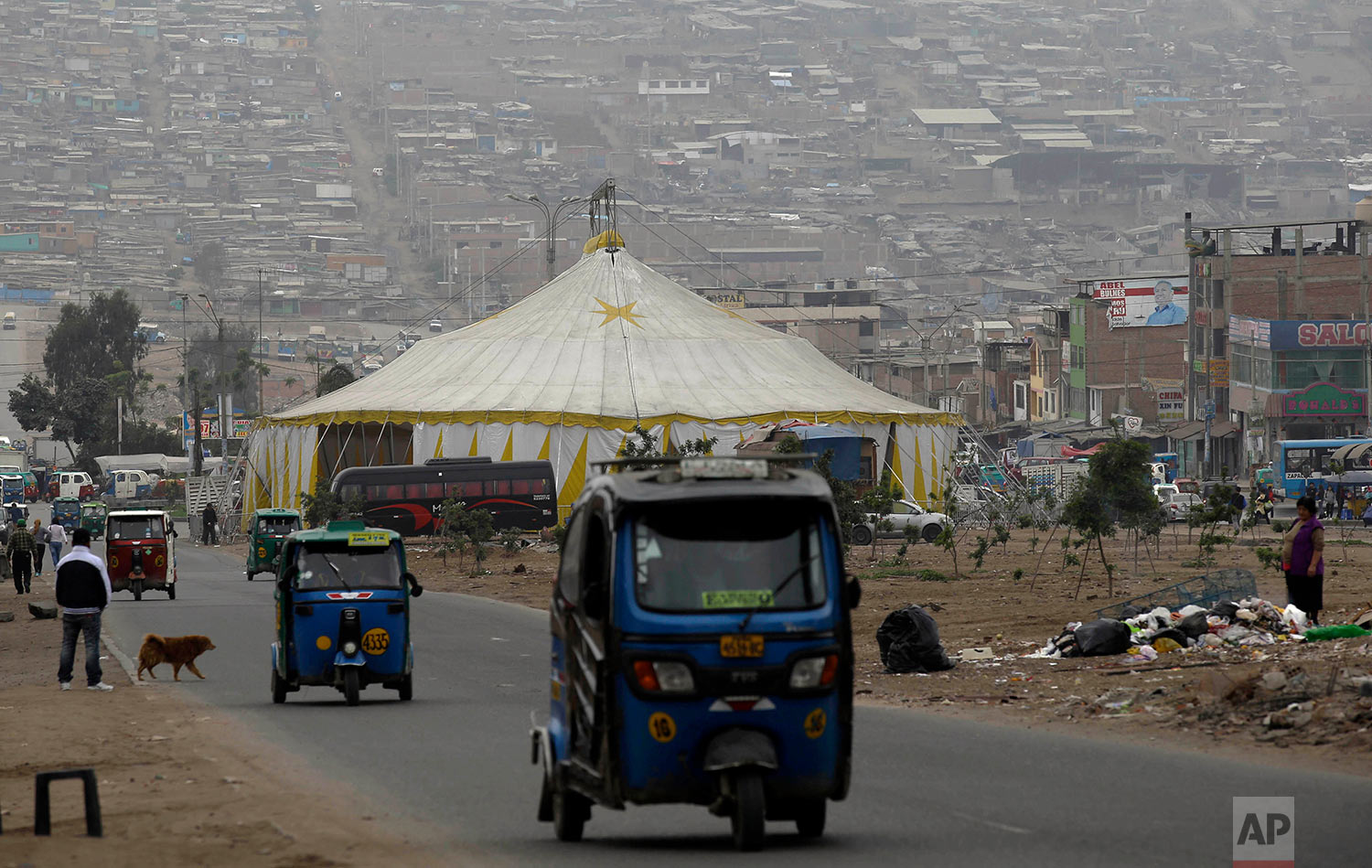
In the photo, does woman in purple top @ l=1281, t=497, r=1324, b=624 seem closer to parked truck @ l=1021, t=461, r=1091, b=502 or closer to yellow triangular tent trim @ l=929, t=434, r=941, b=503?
yellow triangular tent trim @ l=929, t=434, r=941, b=503

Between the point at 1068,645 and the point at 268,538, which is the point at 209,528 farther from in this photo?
the point at 1068,645

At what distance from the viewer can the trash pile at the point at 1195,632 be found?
19.5 meters

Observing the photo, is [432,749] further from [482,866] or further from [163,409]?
[163,409]

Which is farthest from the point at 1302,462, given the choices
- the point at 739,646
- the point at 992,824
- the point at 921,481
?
the point at 739,646

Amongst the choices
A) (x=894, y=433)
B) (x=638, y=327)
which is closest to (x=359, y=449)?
(x=638, y=327)

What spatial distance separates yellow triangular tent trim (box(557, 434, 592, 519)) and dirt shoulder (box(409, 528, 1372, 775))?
22.4 metres

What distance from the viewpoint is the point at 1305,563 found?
2006cm

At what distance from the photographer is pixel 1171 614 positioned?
21.4 meters

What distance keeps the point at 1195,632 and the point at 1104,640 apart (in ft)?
3.38

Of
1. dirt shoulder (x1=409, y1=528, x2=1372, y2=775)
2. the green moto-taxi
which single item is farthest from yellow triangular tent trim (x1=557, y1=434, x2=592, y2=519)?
dirt shoulder (x1=409, y1=528, x2=1372, y2=775)

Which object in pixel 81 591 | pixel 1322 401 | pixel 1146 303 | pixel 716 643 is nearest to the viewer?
pixel 716 643

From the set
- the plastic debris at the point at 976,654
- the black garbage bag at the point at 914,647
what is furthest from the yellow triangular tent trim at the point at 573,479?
the black garbage bag at the point at 914,647

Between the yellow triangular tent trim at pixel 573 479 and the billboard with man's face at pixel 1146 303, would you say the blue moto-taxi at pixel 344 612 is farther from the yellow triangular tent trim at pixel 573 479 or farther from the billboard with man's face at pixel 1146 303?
the billboard with man's face at pixel 1146 303

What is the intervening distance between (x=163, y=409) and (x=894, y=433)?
398ft
